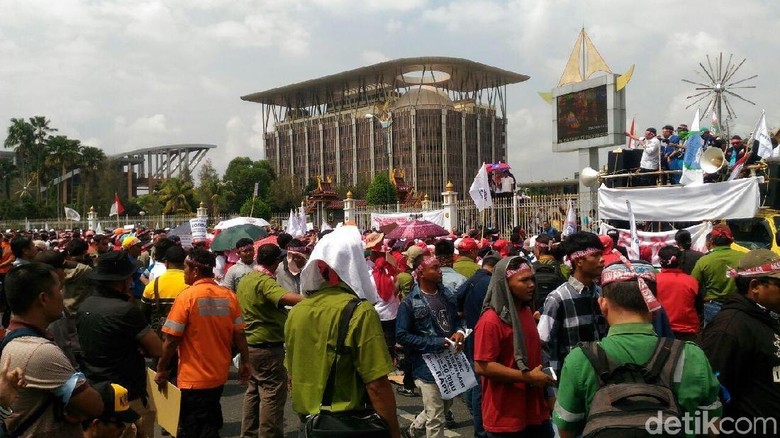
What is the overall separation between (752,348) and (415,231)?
39.0 feet

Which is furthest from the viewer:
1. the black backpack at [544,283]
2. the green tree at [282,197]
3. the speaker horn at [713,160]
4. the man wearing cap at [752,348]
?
the green tree at [282,197]

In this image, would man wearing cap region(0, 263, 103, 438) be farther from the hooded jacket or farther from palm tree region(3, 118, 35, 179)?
palm tree region(3, 118, 35, 179)

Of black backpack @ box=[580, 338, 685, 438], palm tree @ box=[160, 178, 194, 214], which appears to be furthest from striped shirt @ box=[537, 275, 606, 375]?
palm tree @ box=[160, 178, 194, 214]

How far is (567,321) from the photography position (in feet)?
14.7

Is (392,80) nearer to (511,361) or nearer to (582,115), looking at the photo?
(582,115)

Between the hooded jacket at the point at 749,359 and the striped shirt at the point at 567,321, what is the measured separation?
3.29ft

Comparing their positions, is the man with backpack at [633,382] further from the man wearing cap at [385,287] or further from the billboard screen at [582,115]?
the billboard screen at [582,115]

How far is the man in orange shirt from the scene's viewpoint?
204 inches

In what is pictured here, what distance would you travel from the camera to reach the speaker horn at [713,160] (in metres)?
13.7

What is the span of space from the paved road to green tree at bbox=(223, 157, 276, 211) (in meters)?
66.2

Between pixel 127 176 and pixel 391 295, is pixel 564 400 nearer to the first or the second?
pixel 391 295

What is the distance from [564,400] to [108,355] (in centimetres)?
328

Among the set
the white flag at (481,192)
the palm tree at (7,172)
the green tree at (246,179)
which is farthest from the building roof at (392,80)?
the white flag at (481,192)

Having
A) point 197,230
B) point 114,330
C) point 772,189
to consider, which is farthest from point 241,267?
point 772,189
